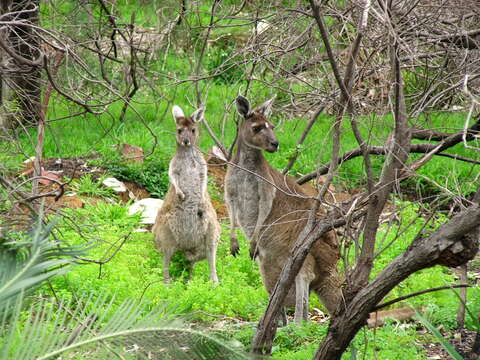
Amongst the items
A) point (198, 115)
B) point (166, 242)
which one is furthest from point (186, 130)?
point (166, 242)

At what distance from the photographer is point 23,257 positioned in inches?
112

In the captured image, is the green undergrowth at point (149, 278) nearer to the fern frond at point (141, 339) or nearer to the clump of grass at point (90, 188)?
the clump of grass at point (90, 188)

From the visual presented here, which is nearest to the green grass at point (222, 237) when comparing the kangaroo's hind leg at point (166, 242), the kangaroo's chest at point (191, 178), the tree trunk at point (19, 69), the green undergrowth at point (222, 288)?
the green undergrowth at point (222, 288)

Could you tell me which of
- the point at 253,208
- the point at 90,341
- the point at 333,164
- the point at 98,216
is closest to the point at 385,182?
the point at 333,164

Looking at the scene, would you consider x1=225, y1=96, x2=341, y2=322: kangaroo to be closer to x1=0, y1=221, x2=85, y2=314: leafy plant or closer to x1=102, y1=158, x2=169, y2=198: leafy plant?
x1=102, y1=158, x2=169, y2=198: leafy plant

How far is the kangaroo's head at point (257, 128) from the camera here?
684cm

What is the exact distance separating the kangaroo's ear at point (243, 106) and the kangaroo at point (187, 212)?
4.32 feet

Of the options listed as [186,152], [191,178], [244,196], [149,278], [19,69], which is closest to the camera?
[19,69]

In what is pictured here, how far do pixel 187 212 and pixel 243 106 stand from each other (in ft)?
6.84

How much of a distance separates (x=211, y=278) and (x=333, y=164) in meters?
4.02

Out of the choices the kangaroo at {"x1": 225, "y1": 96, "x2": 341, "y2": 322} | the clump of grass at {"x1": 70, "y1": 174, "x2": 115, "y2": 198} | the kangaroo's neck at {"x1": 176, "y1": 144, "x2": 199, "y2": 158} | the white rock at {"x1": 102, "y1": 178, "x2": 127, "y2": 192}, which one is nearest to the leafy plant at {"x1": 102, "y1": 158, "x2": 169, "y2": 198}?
the white rock at {"x1": 102, "y1": 178, "x2": 127, "y2": 192}

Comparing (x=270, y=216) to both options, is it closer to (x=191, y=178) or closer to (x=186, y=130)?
(x=191, y=178)

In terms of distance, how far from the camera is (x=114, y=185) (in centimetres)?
999

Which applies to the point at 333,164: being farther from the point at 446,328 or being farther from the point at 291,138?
the point at 291,138
